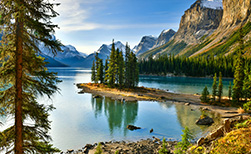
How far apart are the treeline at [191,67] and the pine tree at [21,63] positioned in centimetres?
15961

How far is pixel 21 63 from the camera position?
782cm

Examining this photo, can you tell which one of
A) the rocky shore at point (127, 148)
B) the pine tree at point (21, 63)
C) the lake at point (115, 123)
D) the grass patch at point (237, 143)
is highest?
the pine tree at point (21, 63)

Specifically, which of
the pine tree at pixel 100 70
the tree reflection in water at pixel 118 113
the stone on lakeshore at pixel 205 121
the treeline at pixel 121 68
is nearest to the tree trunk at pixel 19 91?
the tree reflection in water at pixel 118 113

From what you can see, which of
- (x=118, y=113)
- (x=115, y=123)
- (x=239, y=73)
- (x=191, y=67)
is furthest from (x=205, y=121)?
(x=191, y=67)

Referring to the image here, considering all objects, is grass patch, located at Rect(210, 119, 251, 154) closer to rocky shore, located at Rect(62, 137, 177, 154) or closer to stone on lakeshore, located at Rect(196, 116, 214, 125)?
rocky shore, located at Rect(62, 137, 177, 154)

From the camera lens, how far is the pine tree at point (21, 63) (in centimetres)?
743

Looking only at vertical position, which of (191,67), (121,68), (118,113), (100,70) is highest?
(191,67)

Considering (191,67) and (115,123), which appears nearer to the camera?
(115,123)

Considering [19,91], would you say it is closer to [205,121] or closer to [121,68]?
[205,121]

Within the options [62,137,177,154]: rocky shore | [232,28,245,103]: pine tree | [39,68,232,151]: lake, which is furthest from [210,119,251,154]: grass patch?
[232,28,245,103]: pine tree

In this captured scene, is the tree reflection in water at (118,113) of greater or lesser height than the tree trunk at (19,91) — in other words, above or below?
below

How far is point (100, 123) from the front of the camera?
99.7 feet

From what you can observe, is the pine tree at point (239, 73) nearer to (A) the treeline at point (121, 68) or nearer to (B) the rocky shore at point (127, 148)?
(B) the rocky shore at point (127, 148)

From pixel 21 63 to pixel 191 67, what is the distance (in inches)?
6450
